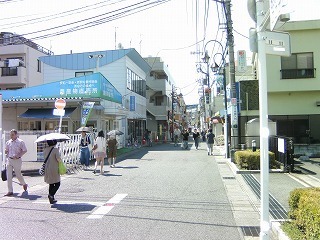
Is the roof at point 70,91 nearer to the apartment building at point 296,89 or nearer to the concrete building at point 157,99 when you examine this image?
the apartment building at point 296,89

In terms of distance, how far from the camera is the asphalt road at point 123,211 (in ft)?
19.8

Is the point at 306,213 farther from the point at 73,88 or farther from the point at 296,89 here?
the point at 296,89

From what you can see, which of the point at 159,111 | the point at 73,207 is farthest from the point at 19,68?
the point at 73,207

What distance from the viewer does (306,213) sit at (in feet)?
16.1

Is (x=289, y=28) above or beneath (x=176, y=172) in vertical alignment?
above

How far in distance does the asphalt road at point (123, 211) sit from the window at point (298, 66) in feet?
41.3

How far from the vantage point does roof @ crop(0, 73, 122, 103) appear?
2041cm

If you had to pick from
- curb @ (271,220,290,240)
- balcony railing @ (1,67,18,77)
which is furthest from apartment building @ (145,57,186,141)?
curb @ (271,220,290,240)

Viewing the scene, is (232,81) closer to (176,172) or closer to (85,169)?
(176,172)

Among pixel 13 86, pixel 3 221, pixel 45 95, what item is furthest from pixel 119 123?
pixel 3 221

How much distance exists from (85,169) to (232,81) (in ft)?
28.9

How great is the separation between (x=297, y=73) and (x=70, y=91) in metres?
14.6

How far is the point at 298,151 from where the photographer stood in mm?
21516

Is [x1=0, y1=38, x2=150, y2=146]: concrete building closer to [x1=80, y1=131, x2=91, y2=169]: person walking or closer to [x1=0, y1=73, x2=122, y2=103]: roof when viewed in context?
[x1=0, y1=73, x2=122, y2=103]: roof
